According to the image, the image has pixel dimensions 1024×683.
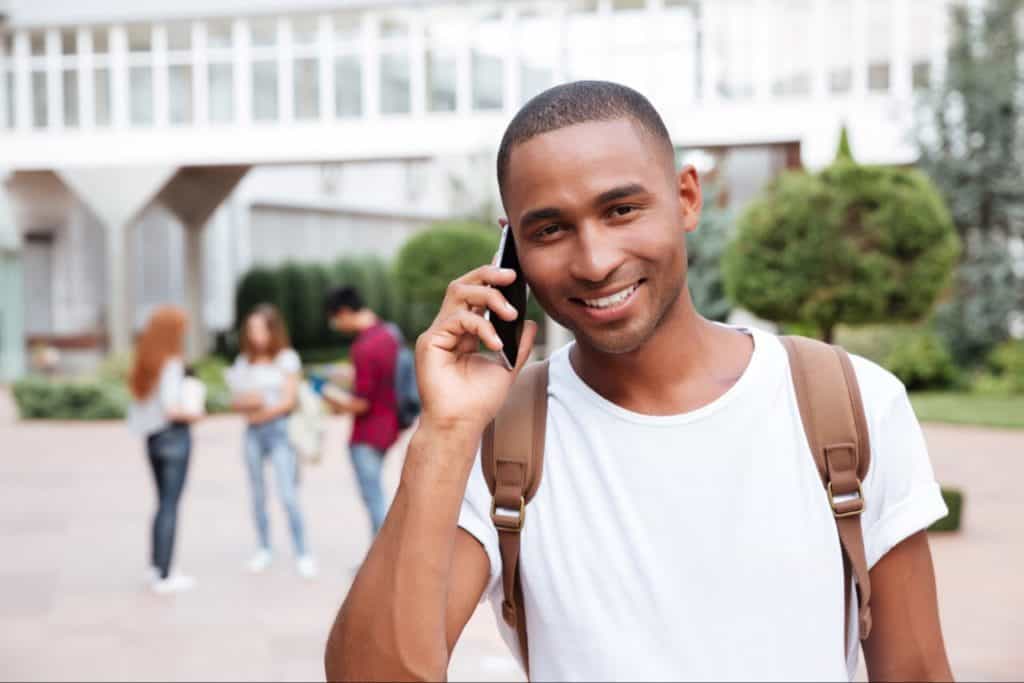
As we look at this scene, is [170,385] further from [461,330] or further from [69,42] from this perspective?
[69,42]

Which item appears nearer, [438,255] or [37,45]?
[438,255]

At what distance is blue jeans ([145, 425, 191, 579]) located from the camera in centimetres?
723

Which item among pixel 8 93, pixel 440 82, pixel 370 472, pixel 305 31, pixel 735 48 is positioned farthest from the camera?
pixel 8 93

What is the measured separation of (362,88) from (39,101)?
8219 mm

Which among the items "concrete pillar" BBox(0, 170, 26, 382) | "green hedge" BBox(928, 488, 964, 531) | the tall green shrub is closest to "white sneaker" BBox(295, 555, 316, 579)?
"green hedge" BBox(928, 488, 964, 531)

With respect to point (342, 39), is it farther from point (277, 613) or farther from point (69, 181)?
point (277, 613)

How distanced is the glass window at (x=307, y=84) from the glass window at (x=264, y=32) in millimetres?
1023

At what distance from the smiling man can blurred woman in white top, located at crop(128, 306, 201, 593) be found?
19.4 feet

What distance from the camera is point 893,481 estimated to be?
5.15ft

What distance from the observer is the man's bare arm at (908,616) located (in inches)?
61.4

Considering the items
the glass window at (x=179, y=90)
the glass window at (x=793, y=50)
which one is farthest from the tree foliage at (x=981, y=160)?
the glass window at (x=179, y=90)

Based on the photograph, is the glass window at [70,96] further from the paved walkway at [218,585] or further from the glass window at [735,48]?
the paved walkway at [218,585]

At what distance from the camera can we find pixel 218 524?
990 cm

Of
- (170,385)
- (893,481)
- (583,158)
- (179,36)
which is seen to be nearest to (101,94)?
(179,36)
